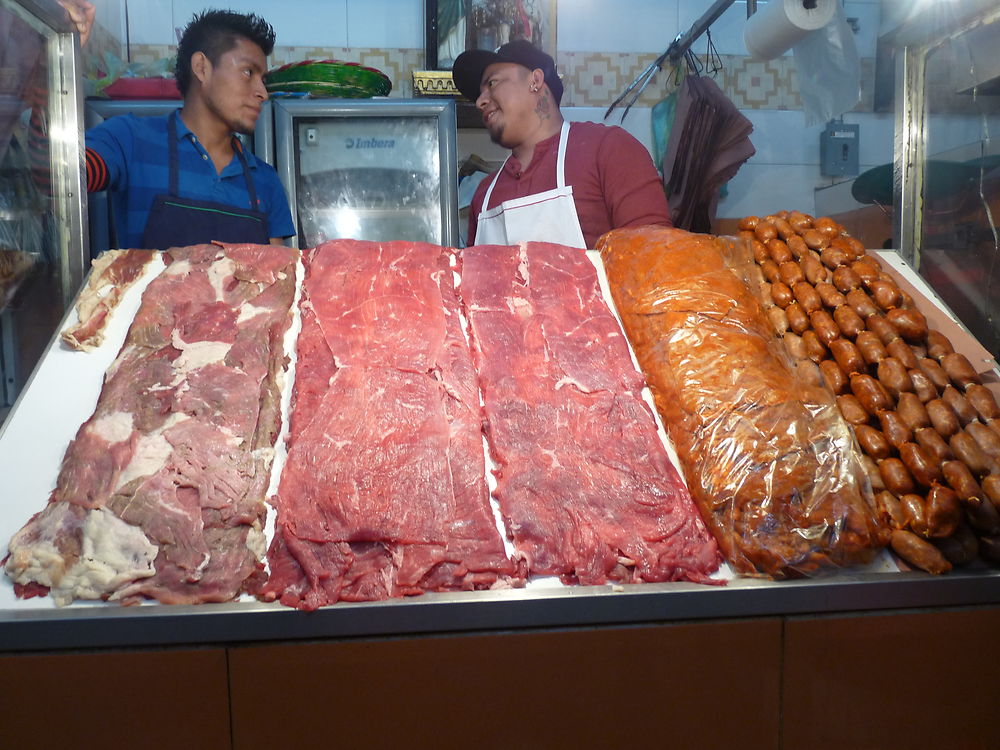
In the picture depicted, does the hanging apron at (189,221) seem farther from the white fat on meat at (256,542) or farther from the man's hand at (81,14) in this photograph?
the white fat on meat at (256,542)

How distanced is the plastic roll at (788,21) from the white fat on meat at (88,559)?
11.9ft

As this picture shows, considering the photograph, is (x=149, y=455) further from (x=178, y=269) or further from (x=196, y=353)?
(x=178, y=269)

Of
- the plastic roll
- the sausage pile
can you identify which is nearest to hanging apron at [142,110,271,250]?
the sausage pile

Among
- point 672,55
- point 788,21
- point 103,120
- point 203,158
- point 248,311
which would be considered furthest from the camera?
point 672,55

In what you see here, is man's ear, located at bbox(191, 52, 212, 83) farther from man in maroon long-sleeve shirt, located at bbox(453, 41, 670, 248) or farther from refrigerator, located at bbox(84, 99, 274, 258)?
man in maroon long-sleeve shirt, located at bbox(453, 41, 670, 248)

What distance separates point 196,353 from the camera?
73.2 inches

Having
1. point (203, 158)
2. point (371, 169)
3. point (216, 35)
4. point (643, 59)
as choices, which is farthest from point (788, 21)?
point (203, 158)

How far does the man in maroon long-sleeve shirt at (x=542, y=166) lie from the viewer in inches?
115

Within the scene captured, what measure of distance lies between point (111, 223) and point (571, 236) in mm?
2424

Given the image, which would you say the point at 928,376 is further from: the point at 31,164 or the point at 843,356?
the point at 31,164

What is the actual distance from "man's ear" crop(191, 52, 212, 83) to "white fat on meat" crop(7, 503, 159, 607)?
2349 millimetres

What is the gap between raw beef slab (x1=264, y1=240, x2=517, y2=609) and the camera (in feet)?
4.72

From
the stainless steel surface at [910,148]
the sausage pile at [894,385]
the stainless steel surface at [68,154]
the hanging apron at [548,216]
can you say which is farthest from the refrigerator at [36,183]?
the stainless steel surface at [910,148]

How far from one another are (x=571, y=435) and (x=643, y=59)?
4.14m
